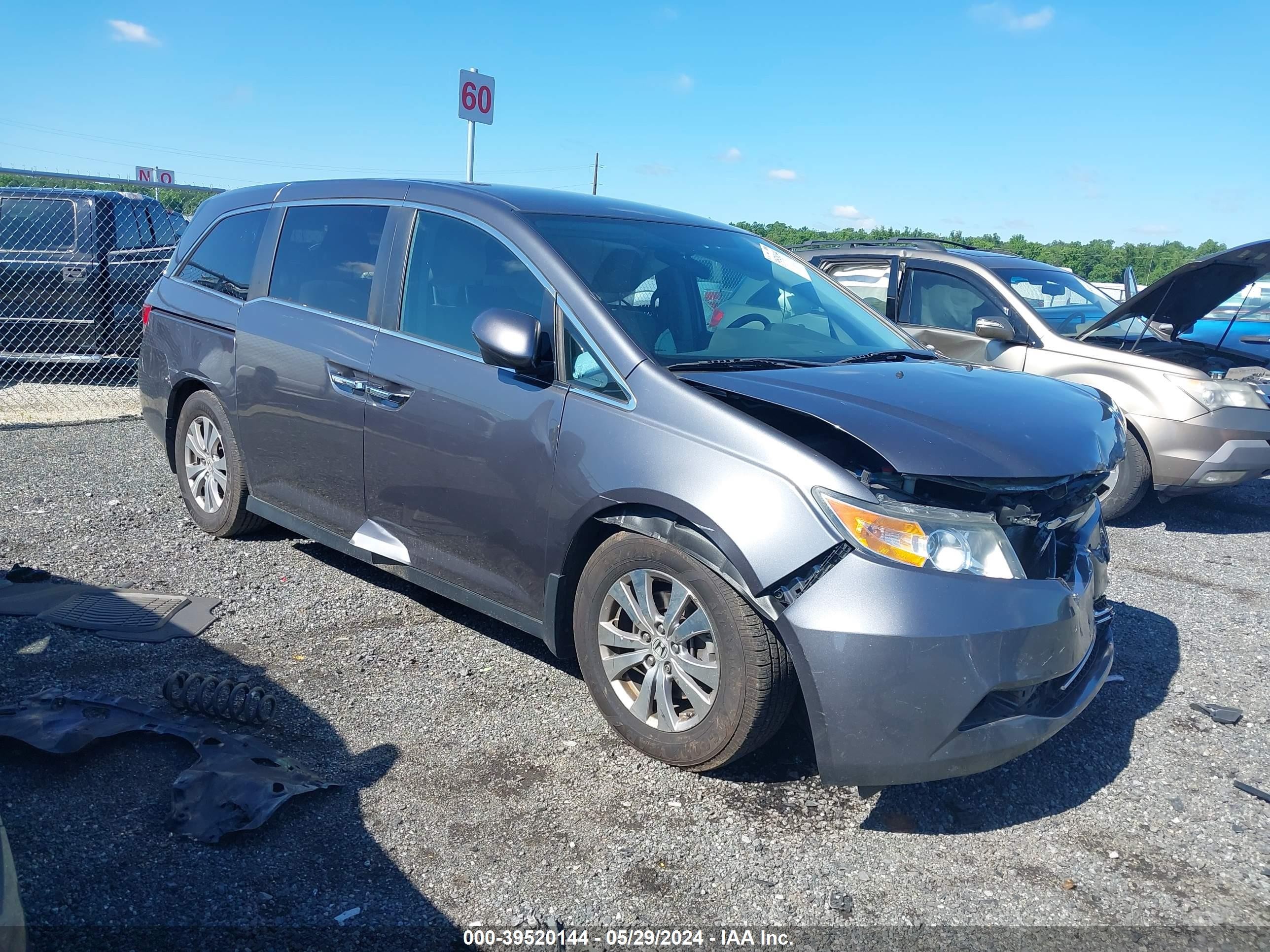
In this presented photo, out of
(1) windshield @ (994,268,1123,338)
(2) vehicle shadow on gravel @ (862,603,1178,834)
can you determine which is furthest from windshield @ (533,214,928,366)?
(1) windshield @ (994,268,1123,338)

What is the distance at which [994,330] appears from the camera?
6.65 m

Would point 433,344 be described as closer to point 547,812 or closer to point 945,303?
point 547,812

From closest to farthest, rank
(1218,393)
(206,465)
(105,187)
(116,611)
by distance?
(116,611) < (206,465) < (1218,393) < (105,187)

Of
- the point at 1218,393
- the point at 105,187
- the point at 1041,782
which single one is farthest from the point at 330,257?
the point at 105,187

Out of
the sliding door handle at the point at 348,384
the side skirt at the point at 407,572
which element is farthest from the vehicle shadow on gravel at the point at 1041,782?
the sliding door handle at the point at 348,384

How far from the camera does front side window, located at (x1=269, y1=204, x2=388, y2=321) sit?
4.37m

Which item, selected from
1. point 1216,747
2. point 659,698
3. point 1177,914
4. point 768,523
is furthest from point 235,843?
point 1216,747

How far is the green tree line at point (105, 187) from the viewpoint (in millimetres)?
9734

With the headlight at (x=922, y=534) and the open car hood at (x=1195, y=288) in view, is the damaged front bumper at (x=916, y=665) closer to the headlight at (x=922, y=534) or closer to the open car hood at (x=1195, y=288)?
the headlight at (x=922, y=534)

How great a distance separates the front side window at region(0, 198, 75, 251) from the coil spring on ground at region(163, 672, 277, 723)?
8514mm

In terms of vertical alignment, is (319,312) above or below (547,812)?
above

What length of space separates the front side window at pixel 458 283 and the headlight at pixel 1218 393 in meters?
5.10

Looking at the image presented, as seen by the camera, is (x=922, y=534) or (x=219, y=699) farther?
(x=219, y=699)

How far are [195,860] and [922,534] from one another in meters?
2.19
